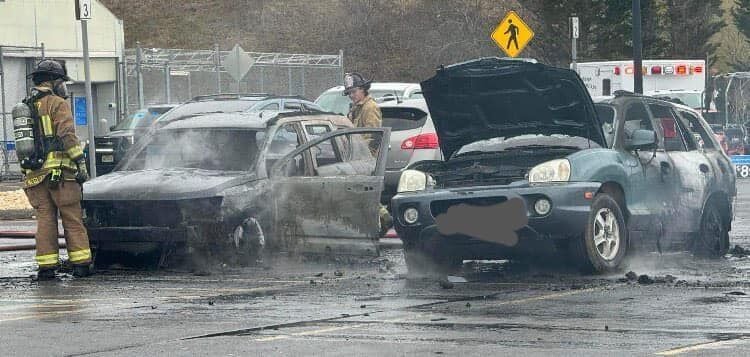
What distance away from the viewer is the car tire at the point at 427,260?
1171cm

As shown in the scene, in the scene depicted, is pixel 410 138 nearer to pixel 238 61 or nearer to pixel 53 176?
pixel 53 176

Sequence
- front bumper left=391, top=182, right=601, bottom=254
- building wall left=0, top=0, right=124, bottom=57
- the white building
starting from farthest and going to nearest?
building wall left=0, top=0, right=124, bottom=57 < the white building < front bumper left=391, top=182, right=601, bottom=254

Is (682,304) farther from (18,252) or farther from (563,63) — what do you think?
(563,63)

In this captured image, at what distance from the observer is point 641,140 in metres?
12.0

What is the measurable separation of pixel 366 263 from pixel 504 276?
168cm

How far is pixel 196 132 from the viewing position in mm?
13469

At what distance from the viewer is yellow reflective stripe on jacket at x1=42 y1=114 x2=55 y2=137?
12.4 metres

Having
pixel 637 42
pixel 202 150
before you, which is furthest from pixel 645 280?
pixel 637 42

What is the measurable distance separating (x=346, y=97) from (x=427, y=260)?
571 inches

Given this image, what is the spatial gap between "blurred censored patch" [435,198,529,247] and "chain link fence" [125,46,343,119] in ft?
87.4

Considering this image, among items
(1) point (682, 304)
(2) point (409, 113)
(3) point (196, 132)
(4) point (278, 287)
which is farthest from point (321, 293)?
(2) point (409, 113)

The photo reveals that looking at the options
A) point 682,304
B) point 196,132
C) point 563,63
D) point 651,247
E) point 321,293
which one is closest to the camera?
point 682,304

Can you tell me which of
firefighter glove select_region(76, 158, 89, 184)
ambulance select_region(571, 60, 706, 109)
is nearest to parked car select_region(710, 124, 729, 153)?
ambulance select_region(571, 60, 706, 109)

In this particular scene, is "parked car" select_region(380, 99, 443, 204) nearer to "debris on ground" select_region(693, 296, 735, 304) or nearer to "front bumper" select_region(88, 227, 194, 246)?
"front bumper" select_region(88, 227, 194, 246)
